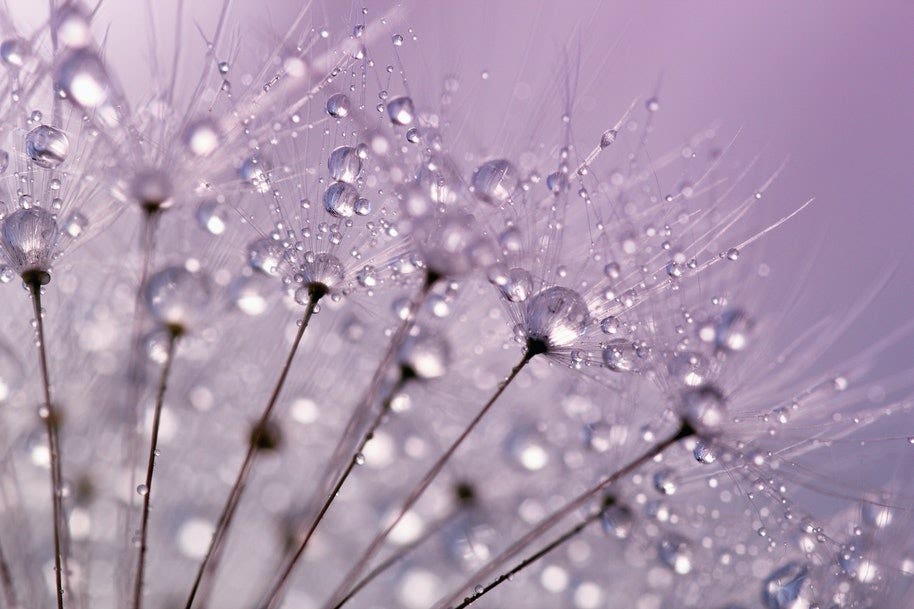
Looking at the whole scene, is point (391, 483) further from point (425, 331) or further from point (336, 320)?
point (425, 331)

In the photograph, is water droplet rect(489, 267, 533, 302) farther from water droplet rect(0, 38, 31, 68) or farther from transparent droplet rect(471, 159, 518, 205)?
water droplet rect(0, 38, 31, 68)

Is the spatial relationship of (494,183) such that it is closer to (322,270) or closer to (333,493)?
(322,270)

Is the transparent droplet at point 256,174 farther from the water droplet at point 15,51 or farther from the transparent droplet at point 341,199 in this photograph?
the water droplet at point 15,51

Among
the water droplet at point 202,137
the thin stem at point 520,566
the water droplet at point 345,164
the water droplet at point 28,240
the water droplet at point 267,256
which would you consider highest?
the water droplet at point 202,137

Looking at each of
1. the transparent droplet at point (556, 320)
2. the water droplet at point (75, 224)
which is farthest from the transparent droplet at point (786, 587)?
the water droplet at point (75, 224)

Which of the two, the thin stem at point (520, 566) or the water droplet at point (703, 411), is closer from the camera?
the thin stem at point (520, 566)

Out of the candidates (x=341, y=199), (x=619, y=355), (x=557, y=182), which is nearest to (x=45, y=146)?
(x=341, y=199)

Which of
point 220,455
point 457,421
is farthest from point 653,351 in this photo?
point 220,455
